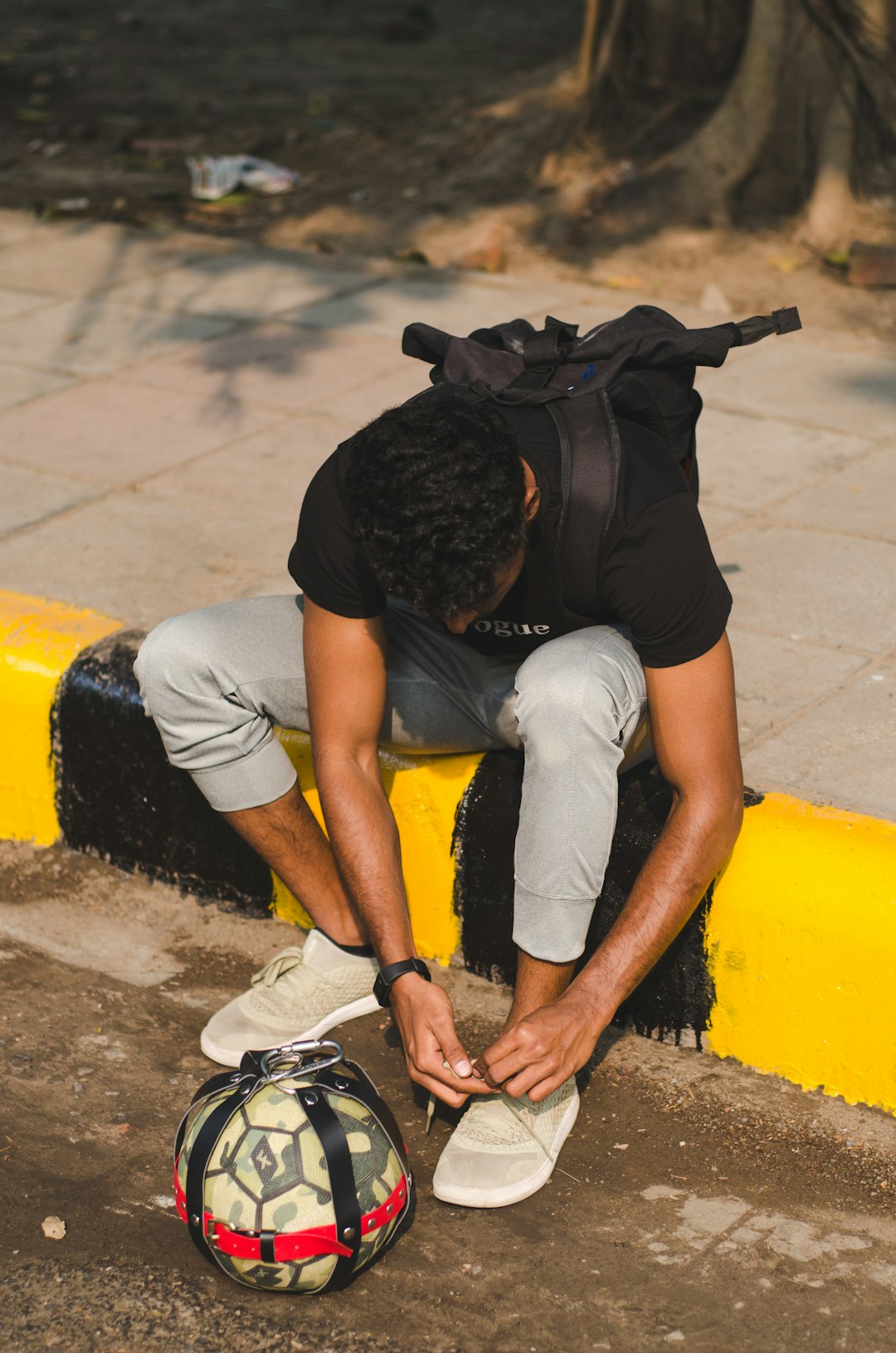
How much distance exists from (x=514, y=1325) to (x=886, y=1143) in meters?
0.77

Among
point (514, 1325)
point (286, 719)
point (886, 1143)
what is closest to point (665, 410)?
point (286, 719)

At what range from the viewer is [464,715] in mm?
2938

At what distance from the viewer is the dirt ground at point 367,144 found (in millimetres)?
7156

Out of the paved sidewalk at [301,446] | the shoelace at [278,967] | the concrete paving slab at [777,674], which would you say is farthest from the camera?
the paved sidewalk at [301,446]

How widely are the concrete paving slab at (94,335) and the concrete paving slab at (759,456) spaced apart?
7.34ft

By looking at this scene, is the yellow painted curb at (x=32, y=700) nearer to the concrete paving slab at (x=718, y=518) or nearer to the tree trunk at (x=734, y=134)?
the concrete paving slab at (x=718, y=518)

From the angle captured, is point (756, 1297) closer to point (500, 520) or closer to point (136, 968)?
point (500, 520)

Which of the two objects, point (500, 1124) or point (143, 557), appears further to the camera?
point (143, 557)

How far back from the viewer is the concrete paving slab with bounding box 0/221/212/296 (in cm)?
706

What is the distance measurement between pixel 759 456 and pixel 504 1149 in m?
3.03

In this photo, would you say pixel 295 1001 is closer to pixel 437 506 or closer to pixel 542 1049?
pixel 542 1049

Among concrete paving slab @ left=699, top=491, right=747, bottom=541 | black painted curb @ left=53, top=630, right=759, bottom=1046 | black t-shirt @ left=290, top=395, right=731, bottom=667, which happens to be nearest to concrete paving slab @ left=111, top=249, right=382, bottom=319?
concrete paving slab @ left=699, top=491, right=747, bottom=541

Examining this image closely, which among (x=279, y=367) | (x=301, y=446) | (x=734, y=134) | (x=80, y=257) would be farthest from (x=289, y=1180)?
(x=734, y=134)

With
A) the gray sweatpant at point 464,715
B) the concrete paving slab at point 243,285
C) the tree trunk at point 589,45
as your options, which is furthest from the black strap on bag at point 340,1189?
the tree trunk at point 589,45
